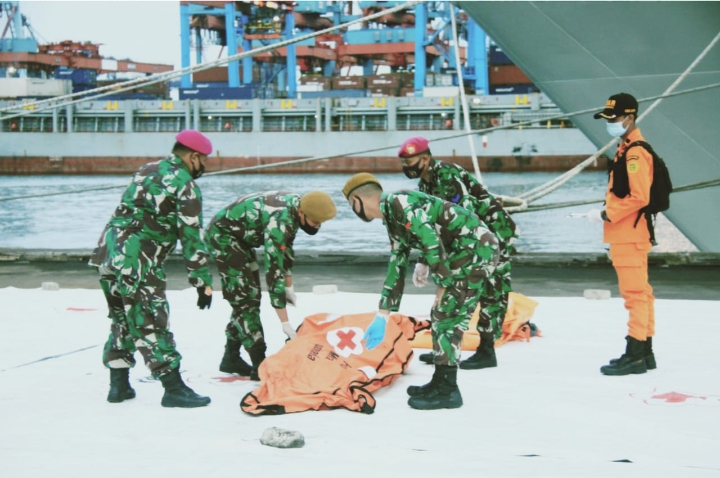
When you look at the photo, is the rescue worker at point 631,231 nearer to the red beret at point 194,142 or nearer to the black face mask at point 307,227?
the black face mask at point 307,227

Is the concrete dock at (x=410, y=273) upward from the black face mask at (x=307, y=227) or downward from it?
Result: downward

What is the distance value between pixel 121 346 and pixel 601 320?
377cm

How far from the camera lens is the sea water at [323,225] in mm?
26406

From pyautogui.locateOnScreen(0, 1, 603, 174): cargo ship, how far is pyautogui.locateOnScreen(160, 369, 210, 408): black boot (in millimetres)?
48606

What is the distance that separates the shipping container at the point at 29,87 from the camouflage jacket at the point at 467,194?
235 ft

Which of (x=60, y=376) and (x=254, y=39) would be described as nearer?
(x=60, y=376)

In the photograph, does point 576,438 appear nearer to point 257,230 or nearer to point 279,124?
point 257,230

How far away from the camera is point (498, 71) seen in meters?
68.1

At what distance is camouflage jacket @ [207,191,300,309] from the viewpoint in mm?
4512

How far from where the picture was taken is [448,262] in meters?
4.38

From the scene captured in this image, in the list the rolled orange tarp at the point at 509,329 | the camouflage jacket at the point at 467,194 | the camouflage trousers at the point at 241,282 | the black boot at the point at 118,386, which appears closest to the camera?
the black boot at the point at 118,386

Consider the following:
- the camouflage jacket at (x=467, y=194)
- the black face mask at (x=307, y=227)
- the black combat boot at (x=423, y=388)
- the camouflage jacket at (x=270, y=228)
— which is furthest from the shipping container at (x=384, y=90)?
the black combat boot at (x=423, y=388)

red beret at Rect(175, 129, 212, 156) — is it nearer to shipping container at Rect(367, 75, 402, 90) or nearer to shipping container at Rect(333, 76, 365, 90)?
shipping container at Rect(333, 76, 365, 90)

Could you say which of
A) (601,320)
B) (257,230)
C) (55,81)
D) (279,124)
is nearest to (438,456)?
(257,230)
